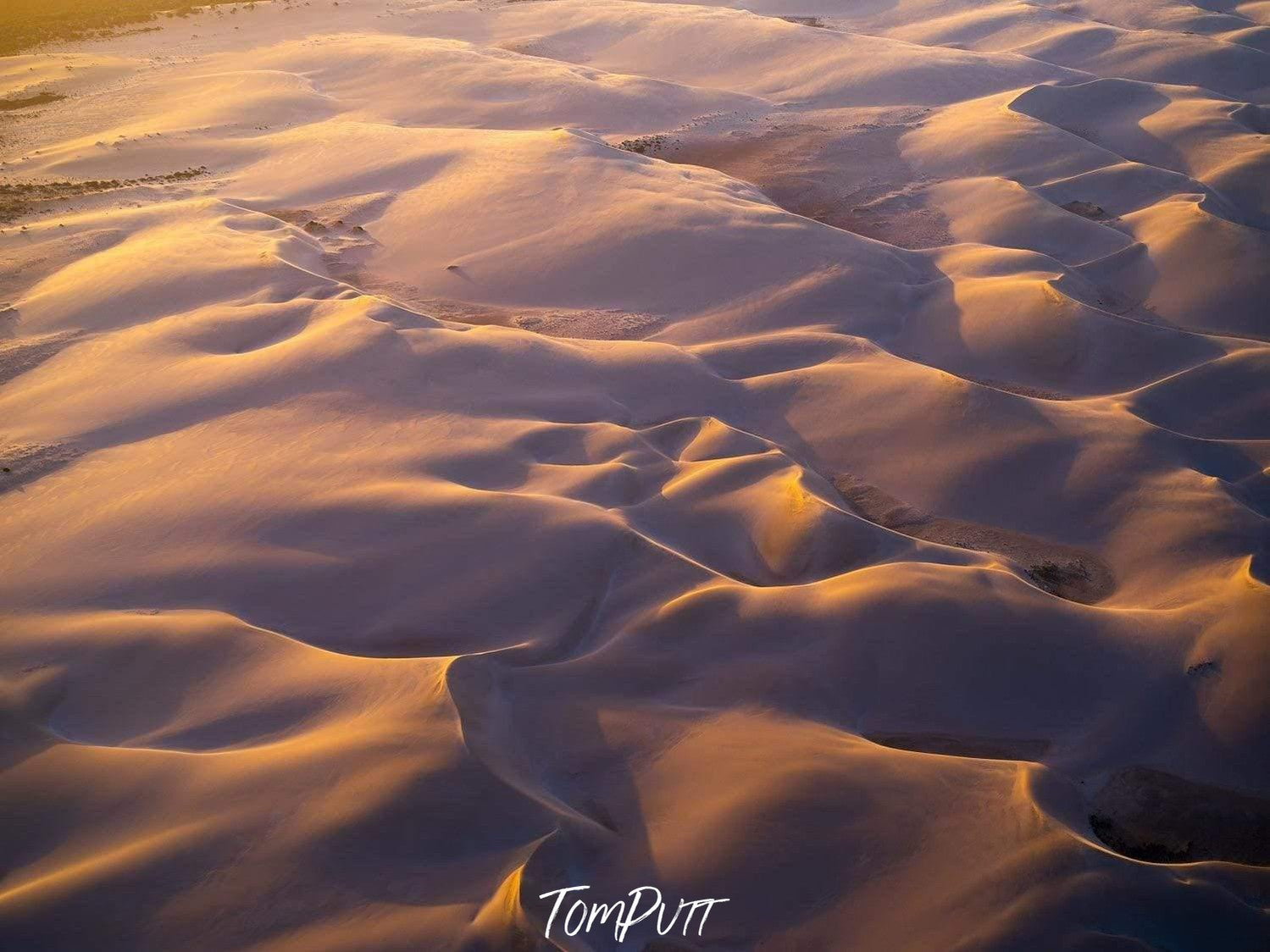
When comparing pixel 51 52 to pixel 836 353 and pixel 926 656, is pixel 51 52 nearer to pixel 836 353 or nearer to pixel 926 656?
pixel 836 353

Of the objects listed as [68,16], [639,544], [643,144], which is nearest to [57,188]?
[643,144]

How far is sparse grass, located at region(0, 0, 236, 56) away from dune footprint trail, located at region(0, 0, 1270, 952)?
336 inches

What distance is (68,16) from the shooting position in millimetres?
15883

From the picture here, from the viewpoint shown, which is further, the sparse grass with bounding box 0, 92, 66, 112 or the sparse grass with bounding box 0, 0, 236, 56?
the sparse grass with bounding box 0, 0, 236, 56

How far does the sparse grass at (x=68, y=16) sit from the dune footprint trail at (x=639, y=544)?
28.0 feet

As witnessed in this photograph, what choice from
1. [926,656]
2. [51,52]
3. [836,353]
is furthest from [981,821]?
[51,52]

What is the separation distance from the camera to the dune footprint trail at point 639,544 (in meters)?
2.40

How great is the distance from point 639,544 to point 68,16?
18344mm

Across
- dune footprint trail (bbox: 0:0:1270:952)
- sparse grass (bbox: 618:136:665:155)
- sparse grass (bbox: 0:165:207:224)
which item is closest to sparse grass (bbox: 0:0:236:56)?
sparse grass (bbox: 0:165:207:224)

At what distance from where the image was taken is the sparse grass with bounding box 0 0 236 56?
47.6ft

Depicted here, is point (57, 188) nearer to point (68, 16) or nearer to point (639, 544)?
point (639, 544)

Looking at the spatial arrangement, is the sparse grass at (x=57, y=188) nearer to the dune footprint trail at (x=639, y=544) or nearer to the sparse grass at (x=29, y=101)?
the dune footprint trail at (x=639, y=544)

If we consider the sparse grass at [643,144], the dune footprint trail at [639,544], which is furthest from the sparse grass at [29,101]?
the sparse grass at [643,144]

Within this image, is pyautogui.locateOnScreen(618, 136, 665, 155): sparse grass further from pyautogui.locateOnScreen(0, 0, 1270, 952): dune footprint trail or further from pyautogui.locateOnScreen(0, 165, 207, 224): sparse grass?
pyautogui.locateOnScreen(0, 165, 207, 224): sparse grass
